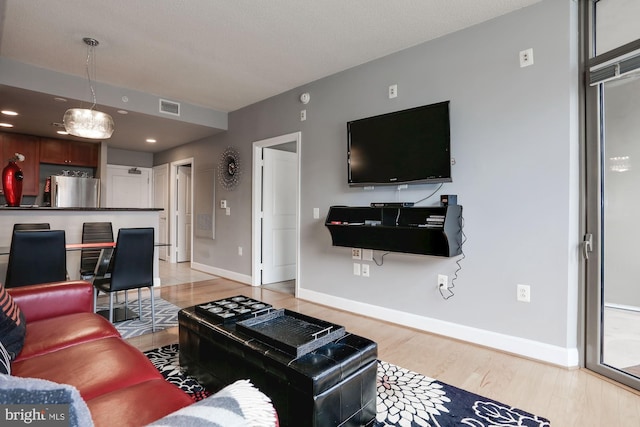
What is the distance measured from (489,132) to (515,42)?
27.0 inches

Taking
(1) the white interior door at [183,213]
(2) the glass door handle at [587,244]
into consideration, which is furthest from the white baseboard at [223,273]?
(2) the glass door handle at [587,244]

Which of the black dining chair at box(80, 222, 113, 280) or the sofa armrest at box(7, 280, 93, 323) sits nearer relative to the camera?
the sofa armrest at box(7, 280, 93, 323)

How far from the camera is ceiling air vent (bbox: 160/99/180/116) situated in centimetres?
464

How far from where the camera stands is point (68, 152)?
621 cm

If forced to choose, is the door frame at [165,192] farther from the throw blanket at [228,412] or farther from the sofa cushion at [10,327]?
the throw blanket at [228,412]

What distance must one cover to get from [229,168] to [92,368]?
423 cm

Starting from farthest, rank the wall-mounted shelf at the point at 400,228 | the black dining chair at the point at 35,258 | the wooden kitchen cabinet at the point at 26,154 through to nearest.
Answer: the wooden kitchen cabinet at the point at 26,154 → the wall-mounted shelf at the point at 400,228 → the black dining chair at the point at 35,258

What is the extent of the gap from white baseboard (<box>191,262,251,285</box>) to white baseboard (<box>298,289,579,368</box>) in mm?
1696

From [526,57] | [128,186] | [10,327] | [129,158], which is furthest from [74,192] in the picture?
[526,57]

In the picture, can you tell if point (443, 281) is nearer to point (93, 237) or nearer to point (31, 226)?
point (93, 237)

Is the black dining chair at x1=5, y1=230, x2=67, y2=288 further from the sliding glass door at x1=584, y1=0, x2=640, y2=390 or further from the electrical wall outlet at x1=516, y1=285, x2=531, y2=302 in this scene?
the sliding glass door at x1=584, y1=0, x2=640, y2=390

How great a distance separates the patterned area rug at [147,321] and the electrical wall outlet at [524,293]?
2.98m

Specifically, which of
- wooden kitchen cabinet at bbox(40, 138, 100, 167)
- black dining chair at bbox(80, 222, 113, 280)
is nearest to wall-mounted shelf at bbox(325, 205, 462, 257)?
black dining chair at bbox(80, 222, 113, 280)

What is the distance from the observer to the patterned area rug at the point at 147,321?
9.84 feet
